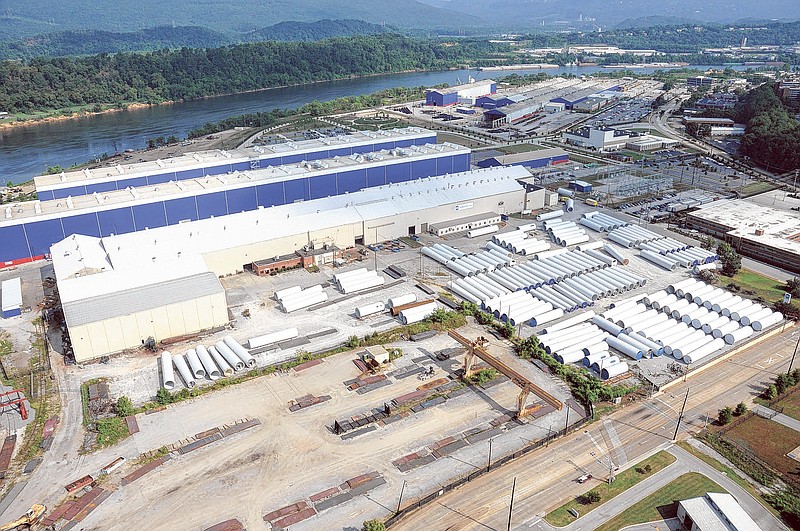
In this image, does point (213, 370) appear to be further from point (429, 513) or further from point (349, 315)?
point (429, 513)

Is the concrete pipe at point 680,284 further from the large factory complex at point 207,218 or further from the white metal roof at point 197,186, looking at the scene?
the white metal roof at point 197,186

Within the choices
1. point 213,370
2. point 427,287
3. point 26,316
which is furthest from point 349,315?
point 26,316

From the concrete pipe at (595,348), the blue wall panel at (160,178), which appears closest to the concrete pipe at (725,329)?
the concrete pipe at (595,348)

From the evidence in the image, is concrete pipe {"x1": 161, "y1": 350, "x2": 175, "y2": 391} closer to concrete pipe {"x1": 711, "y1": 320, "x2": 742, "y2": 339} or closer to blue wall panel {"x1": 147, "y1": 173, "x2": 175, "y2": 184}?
blue wall panel {"x1": 147, "y1": 173, "x2": 175, "y2": 184}

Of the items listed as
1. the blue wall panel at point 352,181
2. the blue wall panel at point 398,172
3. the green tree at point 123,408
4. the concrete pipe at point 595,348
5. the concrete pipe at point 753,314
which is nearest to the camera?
the green tree at point 123,408

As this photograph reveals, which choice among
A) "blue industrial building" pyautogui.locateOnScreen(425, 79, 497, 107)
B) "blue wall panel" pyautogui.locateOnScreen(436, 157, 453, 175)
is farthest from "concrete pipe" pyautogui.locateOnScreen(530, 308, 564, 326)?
"blue industrial building" pyautogui.locateOnScreen(425, 79, 497, 107)

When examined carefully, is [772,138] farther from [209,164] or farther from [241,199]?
[209,164]
